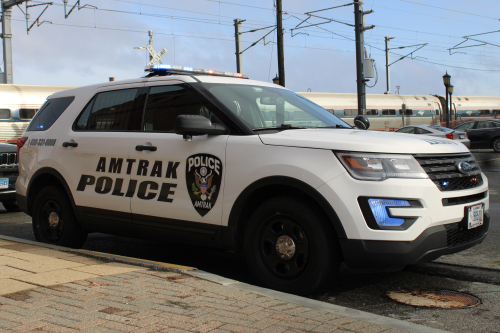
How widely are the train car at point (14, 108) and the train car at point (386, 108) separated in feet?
51.3

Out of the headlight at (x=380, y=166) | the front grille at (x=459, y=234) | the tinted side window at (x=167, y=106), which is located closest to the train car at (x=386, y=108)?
the tinted side window at (x=167, y=106)

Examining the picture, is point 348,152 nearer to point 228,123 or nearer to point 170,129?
point 228,123

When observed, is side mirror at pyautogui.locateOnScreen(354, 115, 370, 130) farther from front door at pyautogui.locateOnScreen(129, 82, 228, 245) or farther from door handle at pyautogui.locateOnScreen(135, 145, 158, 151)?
door handle at pyautogui.locateOnScreen(135, 145, 158, 151)

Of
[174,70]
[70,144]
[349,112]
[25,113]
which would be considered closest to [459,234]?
[174,70]

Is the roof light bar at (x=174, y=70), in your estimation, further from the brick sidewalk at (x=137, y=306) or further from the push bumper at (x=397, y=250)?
the push bumper at (x=397, y=250)

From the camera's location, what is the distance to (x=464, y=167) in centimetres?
421

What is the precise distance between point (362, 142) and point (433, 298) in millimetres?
1329

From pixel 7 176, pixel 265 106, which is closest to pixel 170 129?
pixel 265 106

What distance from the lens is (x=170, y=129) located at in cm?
501

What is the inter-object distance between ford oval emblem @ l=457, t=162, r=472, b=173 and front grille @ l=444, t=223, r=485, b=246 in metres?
0.43

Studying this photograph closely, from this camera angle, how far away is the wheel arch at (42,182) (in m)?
5.84

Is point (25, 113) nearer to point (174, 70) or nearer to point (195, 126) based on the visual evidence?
point (174, 70)

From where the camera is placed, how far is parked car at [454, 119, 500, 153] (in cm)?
2528

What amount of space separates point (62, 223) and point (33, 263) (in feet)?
4.23
